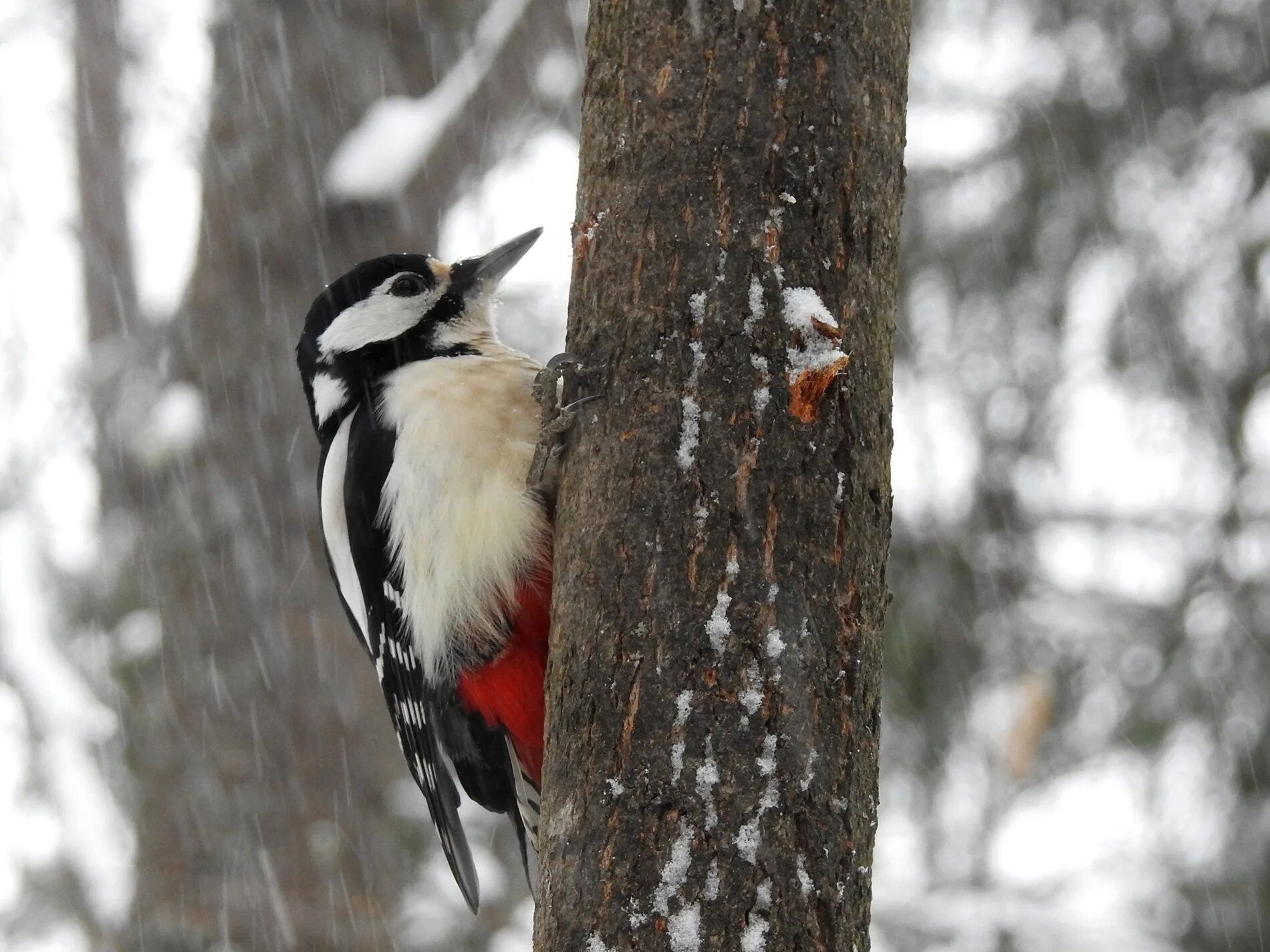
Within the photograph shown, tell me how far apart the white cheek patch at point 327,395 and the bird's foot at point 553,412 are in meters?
0.88

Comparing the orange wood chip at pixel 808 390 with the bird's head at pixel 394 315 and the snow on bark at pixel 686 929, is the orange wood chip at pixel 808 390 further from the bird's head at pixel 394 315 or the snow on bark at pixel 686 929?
the bird's head at pixel 394 315

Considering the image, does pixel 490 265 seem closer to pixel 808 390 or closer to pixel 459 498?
pixel 459 498

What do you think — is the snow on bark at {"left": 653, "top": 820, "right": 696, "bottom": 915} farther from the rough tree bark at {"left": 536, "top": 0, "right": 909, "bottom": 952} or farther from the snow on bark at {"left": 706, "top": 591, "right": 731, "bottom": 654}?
the snow on bark at {"left": 706, "top": 591, "right": 731, "bottom": 654}

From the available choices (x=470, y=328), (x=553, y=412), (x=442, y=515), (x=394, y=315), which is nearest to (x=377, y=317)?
(x=394, y=315)

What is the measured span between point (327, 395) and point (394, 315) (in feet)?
0.84

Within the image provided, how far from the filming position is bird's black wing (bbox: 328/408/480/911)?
2.93 meters

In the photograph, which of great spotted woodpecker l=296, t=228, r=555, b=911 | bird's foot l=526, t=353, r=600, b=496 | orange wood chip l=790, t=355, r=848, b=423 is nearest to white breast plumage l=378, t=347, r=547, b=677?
great spotted woodpecker l=296, t=228, r=555, b=911

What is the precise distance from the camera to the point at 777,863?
1705 millimetres

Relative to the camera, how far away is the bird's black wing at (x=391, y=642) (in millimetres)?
2928

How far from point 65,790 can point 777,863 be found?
15.5ft

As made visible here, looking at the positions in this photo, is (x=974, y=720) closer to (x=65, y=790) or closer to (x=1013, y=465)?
(x=1013, y=465)

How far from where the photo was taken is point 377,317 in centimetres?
325

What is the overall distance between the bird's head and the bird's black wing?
16cm

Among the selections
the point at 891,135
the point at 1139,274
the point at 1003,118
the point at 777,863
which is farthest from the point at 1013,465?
the point at 777,863
